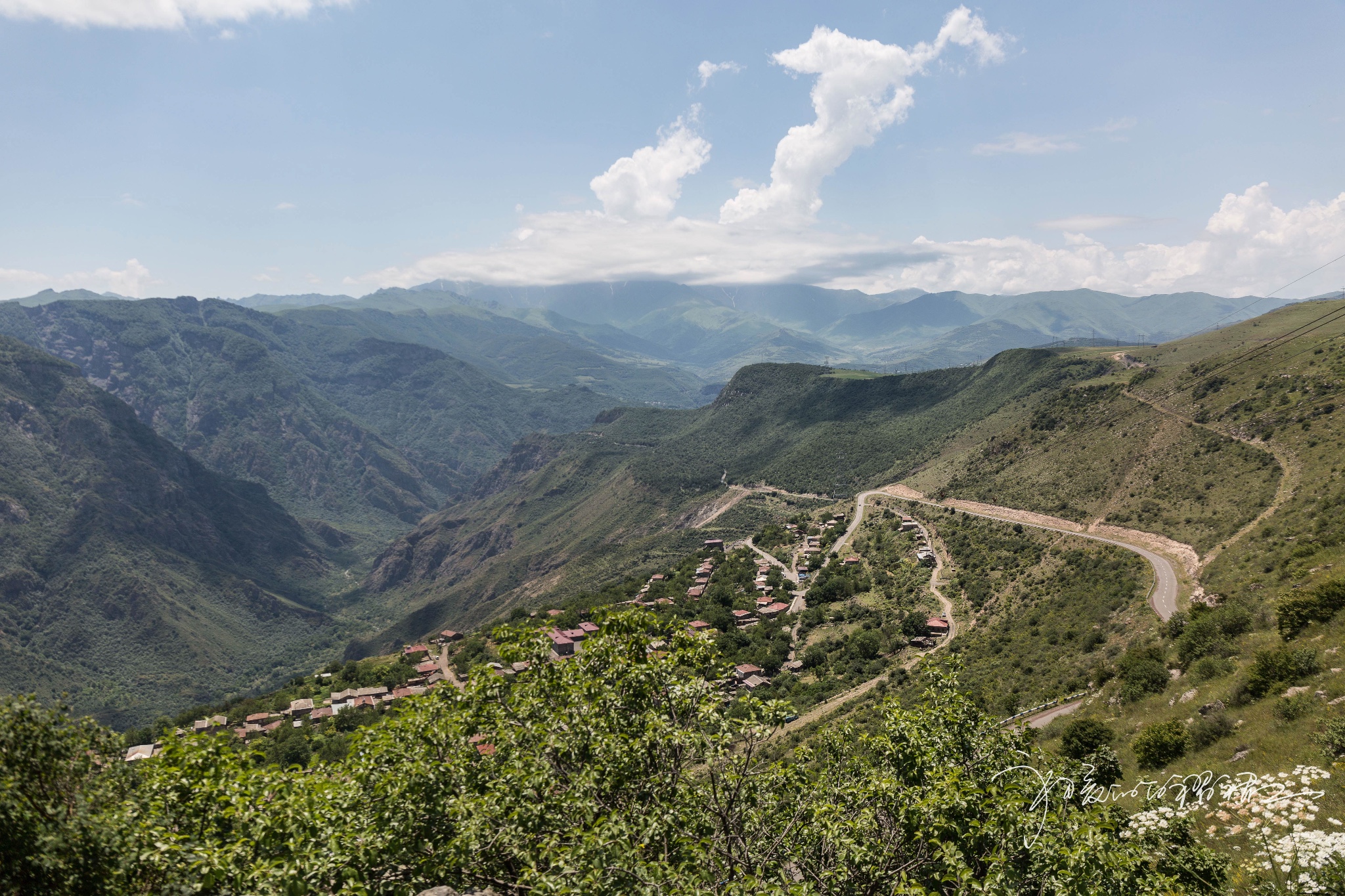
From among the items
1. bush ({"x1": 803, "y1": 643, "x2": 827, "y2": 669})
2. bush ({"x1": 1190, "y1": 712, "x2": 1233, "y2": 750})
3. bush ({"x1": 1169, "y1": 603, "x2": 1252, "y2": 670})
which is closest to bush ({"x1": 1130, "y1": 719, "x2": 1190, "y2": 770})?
bush ({"x1": 1190, "y1": 712, "x2": 1233, "y2": 750})

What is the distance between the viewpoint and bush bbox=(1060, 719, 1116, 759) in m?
24.2

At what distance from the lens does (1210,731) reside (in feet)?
68.3

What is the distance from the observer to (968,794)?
11.8 m

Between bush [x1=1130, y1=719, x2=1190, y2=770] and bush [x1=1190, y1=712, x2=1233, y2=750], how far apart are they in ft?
0.75

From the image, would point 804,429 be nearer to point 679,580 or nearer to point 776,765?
point 679,580

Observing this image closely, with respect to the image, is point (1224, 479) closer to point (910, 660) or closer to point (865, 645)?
point (910, 660)

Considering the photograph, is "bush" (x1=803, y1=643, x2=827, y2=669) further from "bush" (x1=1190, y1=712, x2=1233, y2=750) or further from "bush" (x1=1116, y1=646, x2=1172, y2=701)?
"bush" (x1=1190, y1=712, x2=1233, y2=750)

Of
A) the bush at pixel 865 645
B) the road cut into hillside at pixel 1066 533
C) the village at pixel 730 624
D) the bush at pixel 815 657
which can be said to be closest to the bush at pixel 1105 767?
the road cut into hillside at pixel 1066 533

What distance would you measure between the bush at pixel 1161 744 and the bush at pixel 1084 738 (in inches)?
84.8

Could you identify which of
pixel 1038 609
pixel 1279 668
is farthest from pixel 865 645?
pixel 1279 668

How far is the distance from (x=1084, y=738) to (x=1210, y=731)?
466cm

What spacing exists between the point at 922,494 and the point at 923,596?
131 feet

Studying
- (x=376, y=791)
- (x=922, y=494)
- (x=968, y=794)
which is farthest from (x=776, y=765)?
(x=922, y=494)

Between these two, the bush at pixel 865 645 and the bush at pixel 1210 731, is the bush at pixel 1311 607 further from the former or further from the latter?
the bush at pixel 865 645
